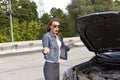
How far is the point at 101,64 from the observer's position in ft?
17.8

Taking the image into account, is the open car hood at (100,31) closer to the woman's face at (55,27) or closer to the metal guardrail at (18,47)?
the woman's face at (55,27)

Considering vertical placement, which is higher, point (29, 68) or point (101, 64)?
point (101, 64)

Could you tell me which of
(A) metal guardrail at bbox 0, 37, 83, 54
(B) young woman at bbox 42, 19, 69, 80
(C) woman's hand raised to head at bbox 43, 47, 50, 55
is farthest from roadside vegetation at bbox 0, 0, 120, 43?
(C) woman's hand raised to head at bbox 43, 47, 50, 55

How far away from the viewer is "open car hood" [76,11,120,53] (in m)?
5.09

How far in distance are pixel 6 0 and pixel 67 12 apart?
8866 mm

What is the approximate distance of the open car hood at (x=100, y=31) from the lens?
16.7 ft

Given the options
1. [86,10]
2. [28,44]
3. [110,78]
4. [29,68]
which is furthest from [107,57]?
[86,10]

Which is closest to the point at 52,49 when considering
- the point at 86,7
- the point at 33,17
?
the point at 86,7

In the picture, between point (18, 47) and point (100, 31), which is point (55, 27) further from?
point (18, 47)

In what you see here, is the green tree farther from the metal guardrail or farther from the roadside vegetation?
the metal guardrail

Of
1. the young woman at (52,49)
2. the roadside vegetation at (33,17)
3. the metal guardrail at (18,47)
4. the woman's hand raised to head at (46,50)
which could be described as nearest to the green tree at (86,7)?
the roadside vegetation at (33,17)

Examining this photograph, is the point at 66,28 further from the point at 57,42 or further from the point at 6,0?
the point at 57,42

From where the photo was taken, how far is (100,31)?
5520mm

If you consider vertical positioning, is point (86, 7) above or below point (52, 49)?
above
